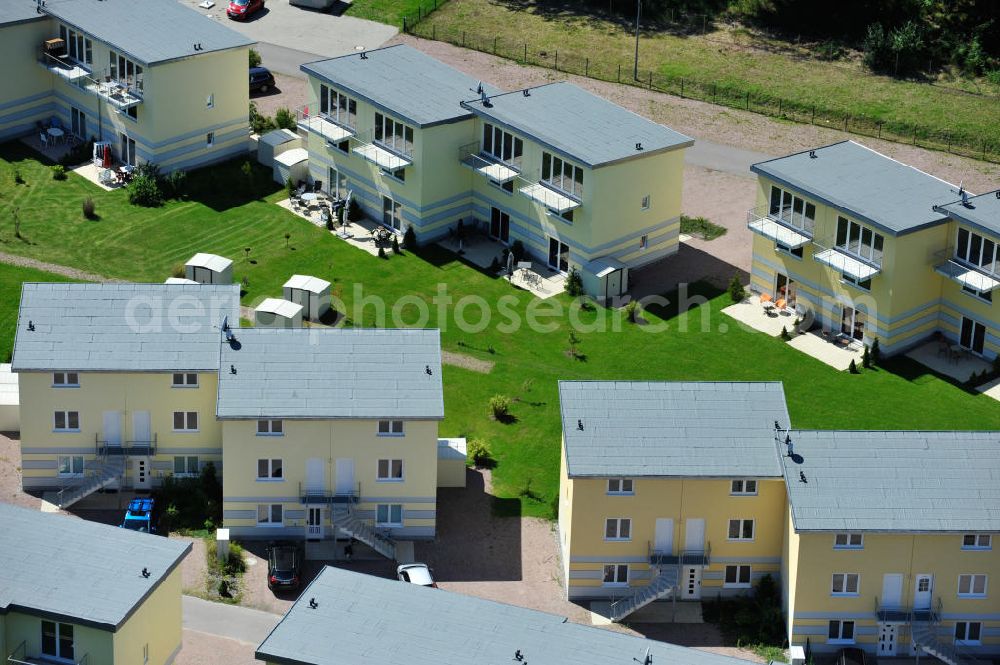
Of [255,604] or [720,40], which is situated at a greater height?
[720,40]

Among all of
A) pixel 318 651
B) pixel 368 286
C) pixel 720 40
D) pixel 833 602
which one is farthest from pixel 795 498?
pixel 720 40

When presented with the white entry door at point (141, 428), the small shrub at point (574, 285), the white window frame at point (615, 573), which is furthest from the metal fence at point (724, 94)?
the white entry door at point (141, 428)

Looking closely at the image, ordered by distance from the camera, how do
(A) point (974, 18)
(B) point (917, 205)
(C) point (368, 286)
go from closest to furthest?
(B) point (917, 205), (C) point (368, 286), (A) point (974, 18)

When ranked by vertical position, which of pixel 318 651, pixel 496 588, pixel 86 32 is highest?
pixel 86 32

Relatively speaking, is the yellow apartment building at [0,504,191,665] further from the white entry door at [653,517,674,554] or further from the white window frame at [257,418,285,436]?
the white entry door at [653,517,674,554]

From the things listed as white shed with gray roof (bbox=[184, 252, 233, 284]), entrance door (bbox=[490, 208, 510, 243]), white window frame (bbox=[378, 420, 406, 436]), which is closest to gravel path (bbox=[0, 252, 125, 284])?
white shed with gray roof (bbox=[184, 252, 233, 284])

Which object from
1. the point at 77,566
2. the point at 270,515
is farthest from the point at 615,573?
the point at 77,566

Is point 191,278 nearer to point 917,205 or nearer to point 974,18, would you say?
point 917,205
